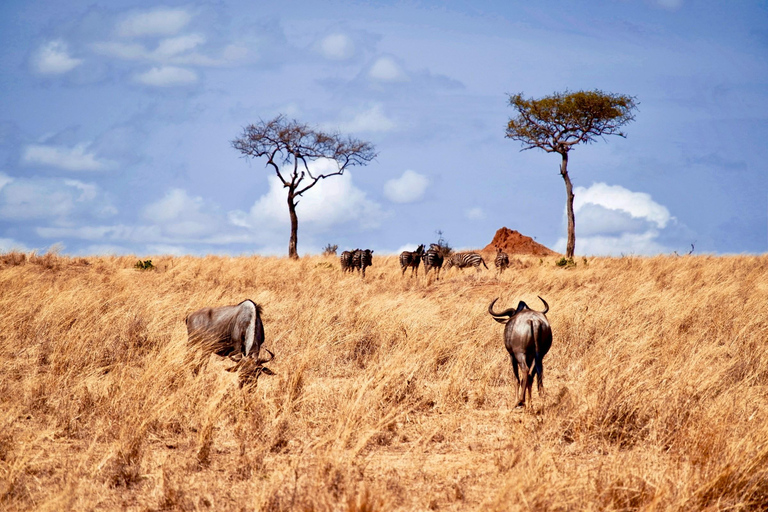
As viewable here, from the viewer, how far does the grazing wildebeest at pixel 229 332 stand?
231 inches

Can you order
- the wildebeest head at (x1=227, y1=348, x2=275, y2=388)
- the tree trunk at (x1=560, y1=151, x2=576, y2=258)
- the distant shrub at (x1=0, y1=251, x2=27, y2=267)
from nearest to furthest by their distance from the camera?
the wildebeest head at (x1=227, y1=348, x2=275, y2=388), the distant shrub at (x1=0, y1=251, x2=27, y2=267), the tree trunk at (x1=560, y1=151, x2=576, y2=258)

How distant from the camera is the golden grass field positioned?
12.1 ft

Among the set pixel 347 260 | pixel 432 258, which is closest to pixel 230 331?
pixel 432 258

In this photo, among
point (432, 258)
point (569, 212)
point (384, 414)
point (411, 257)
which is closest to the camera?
point (384, 414)

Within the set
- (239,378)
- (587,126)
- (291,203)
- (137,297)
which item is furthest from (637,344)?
(291,203)

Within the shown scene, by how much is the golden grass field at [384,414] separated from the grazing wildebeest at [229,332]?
0.29 meters

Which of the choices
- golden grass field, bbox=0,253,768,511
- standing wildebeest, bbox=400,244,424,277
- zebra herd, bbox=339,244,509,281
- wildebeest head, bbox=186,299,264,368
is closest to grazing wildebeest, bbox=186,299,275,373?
wildebeest head, bbox=186,299,264,368

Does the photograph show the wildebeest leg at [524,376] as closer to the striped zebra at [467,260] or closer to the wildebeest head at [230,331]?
the wildebeest head at [230,331]

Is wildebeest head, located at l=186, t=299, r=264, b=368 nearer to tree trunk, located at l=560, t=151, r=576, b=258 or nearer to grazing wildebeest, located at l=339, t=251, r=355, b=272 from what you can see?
grazing wildebeest, located at l=339, t=251, r=355, b=272

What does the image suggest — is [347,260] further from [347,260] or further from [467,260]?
[467,260]

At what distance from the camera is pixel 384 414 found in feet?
17.5

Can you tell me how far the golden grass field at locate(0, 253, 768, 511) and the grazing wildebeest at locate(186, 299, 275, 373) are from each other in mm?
294

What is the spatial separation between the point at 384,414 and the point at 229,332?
1.96 meters

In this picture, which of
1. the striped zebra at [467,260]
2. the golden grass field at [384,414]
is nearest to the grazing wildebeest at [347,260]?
the striped zebra at [467,260]
